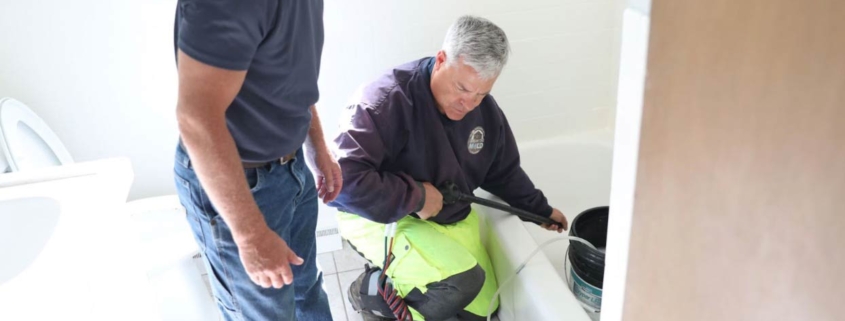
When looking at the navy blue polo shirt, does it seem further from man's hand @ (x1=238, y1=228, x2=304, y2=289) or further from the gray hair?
the gray hair

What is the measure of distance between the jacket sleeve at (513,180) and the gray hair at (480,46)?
272 mm

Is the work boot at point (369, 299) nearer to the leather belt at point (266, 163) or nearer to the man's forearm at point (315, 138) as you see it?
the man's forearm at point (315, 138)

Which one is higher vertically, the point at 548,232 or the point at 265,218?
the point at 265,218

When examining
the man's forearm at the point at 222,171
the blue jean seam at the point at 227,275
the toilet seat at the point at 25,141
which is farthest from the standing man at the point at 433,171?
the toilet seat at the point at 25,141

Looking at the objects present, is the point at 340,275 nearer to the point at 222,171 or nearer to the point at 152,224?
the point at 152,224

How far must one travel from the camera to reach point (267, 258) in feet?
3.18

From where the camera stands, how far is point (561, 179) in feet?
7.03

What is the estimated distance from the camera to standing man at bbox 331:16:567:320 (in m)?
1.48

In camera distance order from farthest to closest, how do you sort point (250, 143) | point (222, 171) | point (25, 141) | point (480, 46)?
point (25, 141)
point (480, 46)
point (250, 143)
point (222, 171)

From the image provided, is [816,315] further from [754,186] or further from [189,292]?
[189,292]

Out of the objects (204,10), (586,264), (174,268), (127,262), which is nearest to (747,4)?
(204,10)

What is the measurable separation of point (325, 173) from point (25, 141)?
0.80 m

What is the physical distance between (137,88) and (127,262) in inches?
37.5

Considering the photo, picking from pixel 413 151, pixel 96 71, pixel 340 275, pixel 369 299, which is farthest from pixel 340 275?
pixel 96 71
